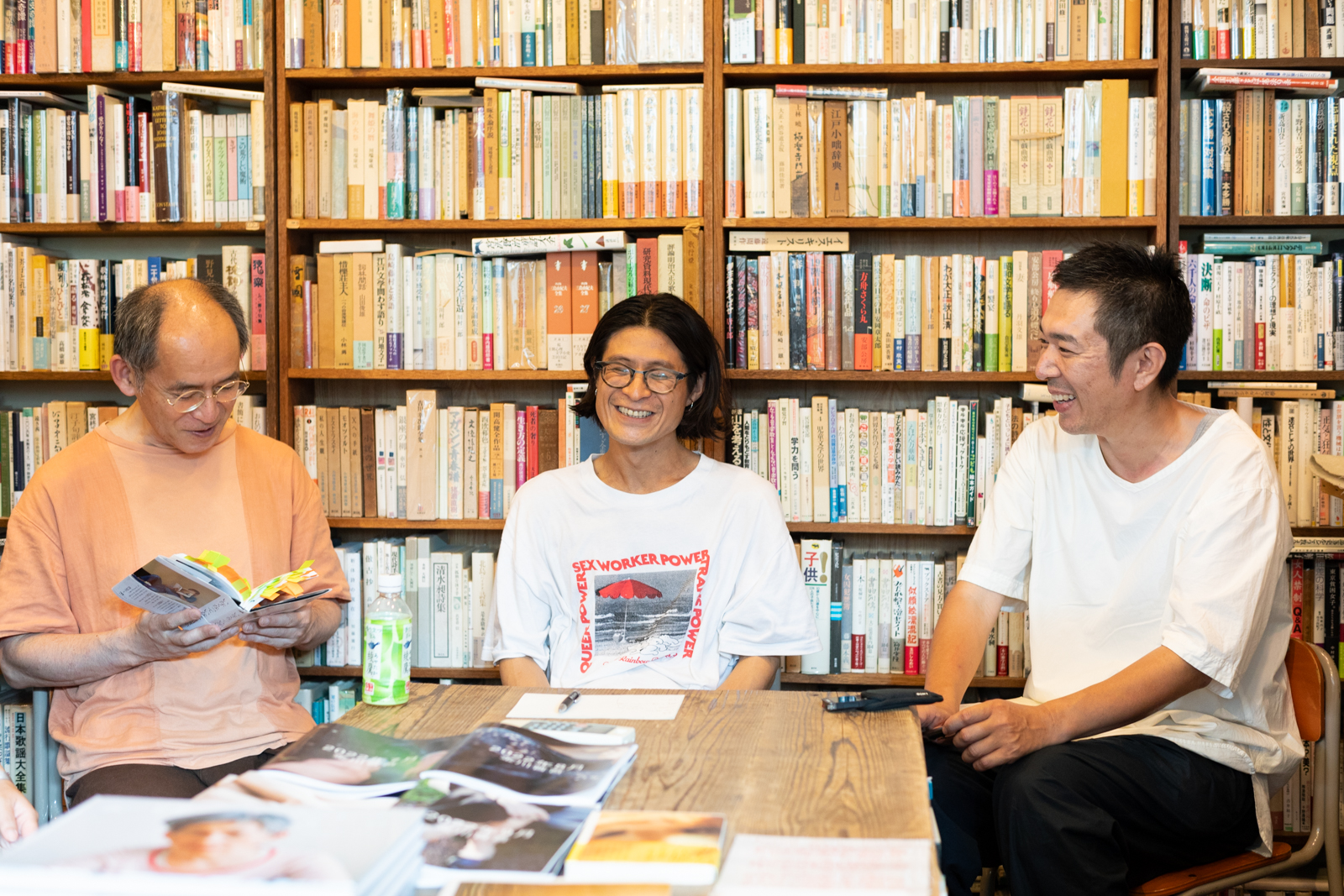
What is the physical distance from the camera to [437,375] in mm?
2629

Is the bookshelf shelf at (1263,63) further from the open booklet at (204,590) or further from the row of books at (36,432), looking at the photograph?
the row of books at (36,432)

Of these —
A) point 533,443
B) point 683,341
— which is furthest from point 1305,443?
point 533,443

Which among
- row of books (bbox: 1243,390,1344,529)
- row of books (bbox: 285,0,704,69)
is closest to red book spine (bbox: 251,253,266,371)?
row of books (bbox: 285,0,704,69)

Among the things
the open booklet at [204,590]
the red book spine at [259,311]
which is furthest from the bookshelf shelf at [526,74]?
the open booklet at [204,590]

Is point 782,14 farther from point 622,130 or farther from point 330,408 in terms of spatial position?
point 330,408

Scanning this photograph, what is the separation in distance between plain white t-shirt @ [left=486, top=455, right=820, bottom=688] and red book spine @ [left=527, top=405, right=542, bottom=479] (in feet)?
2.01

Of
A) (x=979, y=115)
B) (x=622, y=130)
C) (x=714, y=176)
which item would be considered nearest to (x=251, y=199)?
(x=622, y=130)

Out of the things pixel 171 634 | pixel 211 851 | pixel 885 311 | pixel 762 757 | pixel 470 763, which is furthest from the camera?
pixel 885 311

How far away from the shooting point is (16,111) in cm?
264

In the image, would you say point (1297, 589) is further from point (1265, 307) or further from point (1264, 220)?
point (1264, 220)

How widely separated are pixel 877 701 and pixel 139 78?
2.39 metres

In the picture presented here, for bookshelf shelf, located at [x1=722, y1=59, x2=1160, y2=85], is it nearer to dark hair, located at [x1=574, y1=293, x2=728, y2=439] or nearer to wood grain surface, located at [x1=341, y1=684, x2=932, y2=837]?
dark hair, located at [x1=574, y1=293, x2=728, y2=439]

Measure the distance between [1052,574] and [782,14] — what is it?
1.47 m

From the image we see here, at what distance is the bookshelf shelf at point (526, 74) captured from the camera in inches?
100.0
